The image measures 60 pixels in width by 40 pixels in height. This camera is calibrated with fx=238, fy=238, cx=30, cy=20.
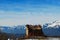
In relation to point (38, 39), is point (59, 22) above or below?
above

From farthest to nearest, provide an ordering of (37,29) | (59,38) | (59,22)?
1. (37,29)
2. (59,22)
3. (59,38)

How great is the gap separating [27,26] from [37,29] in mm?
912

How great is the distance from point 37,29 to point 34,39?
351 cm

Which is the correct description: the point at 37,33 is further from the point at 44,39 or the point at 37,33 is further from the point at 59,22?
the point at 44,39

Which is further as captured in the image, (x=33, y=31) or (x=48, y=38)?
(x=33, y=31)

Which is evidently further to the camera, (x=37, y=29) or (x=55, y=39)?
(x=37, y=29)

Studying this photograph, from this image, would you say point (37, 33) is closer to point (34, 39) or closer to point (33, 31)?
point (33, 31)

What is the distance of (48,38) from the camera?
1062 cm

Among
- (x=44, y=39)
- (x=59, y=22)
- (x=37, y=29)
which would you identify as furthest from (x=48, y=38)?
(x=37, y=29)

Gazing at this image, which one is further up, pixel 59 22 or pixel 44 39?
pixel 59 22

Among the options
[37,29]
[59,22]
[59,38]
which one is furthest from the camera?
[37,29]

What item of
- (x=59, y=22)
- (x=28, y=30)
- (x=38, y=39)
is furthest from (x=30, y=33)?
(x=38, y=39)

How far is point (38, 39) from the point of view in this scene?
10656 millimetres

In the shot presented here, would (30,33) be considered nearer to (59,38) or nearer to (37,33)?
(37,33)
